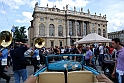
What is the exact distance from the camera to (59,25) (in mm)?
57844

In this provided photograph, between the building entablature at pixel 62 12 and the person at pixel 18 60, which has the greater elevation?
the building entablature at pixel 62 12

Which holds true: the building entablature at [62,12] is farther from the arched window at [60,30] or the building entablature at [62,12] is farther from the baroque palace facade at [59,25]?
the arched window at [60,30]

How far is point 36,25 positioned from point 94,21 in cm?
2789

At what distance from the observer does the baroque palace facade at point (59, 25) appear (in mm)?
53250

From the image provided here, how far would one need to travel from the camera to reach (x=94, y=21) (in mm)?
68250

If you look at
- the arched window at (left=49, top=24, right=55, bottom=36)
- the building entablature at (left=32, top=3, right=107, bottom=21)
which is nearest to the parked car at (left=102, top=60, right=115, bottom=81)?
the building entablature at (left=32, top=3, right=107, bottom=21)

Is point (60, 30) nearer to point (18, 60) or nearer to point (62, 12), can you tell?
point (62, 12)

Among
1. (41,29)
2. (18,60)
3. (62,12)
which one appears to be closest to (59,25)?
(62,12)

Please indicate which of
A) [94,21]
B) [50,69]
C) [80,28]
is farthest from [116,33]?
[50,69]

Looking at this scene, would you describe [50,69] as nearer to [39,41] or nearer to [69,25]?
[39,41]

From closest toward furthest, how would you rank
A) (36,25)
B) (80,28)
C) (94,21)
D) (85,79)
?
(85,79) < (36,25) < (80,28) < (94,21)

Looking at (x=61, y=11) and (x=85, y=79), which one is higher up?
(x=61, y=11)

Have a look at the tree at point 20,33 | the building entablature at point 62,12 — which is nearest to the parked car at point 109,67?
the building entablature at point 62,12

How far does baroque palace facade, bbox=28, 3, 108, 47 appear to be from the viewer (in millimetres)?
53250
